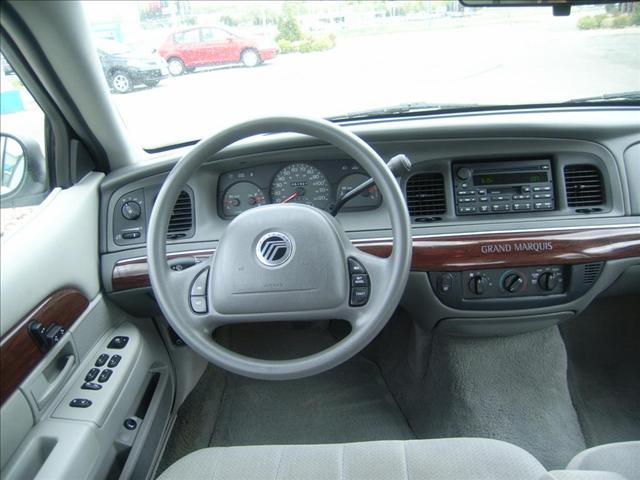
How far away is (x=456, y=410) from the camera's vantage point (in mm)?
2092

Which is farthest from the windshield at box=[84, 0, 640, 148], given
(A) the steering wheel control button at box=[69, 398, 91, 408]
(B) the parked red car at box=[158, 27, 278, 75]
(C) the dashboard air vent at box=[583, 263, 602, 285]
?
(A) the steering wheel control button at box=[69, 398, 91, 408]

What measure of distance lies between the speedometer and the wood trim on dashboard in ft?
0.73

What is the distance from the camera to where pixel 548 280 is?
1841 millimetres

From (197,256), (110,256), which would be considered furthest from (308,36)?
(110,256)

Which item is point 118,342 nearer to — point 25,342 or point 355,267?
point 25,342

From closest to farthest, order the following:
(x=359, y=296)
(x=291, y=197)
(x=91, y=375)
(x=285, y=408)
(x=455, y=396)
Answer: (x=359, y=296)
(x=91, y=375)
(x=291, y=197)
(x=455, y=396)
(x=285, y=408)

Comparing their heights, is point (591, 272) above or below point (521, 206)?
below

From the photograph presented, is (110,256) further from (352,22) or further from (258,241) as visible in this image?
(352,22)

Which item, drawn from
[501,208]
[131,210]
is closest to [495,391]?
[501,208]

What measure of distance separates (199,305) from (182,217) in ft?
1.99

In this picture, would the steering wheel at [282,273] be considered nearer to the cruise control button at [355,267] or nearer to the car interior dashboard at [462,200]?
the cruise control button at [355,267]

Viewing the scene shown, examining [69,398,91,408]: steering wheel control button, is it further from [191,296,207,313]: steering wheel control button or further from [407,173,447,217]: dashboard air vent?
[407,173,447,217]: dashboard air vent

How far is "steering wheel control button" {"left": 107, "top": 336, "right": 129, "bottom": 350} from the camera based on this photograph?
1735 mm

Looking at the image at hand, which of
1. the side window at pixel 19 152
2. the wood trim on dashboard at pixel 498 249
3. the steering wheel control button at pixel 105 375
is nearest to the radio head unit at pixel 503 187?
the wood trim on dashboard at pixel 498 249
